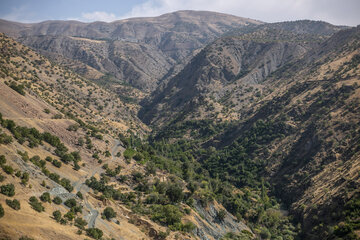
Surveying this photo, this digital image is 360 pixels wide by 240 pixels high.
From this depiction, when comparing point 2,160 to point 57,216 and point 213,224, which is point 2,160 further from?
point 213,224

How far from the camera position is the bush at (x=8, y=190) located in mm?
31703

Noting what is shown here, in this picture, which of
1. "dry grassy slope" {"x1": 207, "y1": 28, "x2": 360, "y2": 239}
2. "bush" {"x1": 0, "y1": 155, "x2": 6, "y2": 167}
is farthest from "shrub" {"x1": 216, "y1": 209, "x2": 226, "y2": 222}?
"bush" {"x1": 0, "y1": 155, "x2": 6, "y2": 167}

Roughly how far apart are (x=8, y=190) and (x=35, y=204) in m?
3.71

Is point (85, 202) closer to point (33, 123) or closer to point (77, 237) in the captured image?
point (77, 237)

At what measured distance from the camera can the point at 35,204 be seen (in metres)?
34.0

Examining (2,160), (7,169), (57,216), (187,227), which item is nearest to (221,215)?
(187,227)

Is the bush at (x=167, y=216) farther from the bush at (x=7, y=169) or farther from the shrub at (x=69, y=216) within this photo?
the bush at (x=7, y=169)

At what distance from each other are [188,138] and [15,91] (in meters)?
96.0

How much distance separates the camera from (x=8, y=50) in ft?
454

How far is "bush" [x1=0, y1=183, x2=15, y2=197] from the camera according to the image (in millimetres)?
31703

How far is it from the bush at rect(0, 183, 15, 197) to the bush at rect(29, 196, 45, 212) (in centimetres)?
267

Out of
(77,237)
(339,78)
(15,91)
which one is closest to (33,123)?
(15,91)

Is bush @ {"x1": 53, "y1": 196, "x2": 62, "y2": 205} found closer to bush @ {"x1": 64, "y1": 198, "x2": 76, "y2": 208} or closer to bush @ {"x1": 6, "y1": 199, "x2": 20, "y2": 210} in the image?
bush @ {"x1": 64, "y1": 198, "x2": 76, "y2": 208}

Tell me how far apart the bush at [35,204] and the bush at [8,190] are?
2.67 m
